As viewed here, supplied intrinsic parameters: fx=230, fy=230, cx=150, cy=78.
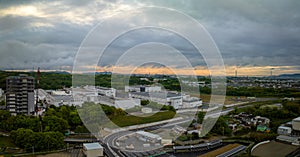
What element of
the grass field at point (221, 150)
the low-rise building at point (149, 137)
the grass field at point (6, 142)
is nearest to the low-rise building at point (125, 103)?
the low-rise building at point (149, 137)

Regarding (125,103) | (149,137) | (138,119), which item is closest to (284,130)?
(149,137)

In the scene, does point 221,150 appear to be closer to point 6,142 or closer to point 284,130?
point 284,130

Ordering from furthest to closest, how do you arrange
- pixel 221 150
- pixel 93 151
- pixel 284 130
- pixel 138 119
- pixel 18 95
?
pixel 138 119
pixel 18 95
pixel 284 130
pixel 221 150
pixel 93 151

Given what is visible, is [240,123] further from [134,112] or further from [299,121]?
[134,112]

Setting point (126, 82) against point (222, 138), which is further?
point (126, 82)

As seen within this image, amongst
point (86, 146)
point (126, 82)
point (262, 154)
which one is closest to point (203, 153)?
point (262, 154)

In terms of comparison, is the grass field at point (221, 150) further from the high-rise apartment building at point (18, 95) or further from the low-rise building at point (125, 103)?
the high-rise apartment building at point (18, 95)
